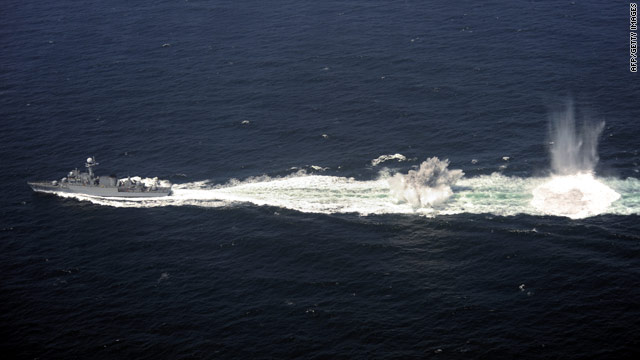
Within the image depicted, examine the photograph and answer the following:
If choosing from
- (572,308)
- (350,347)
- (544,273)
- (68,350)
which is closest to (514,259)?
(544,273)

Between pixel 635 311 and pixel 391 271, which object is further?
pixel 391 271

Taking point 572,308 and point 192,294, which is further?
point 192,294

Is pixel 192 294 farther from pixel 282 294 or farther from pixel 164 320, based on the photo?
pixel 282 294

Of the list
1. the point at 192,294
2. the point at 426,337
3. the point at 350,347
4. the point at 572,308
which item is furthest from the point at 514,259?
the point at 192,294

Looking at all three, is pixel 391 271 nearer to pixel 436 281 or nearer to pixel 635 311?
pixel 436 281

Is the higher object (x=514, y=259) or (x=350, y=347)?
(x=514, y=259)

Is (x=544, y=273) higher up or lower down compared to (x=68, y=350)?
higher up

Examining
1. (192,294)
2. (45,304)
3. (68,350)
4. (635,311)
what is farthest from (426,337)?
(45,304)

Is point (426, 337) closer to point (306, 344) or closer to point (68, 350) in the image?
point (306, 344)
